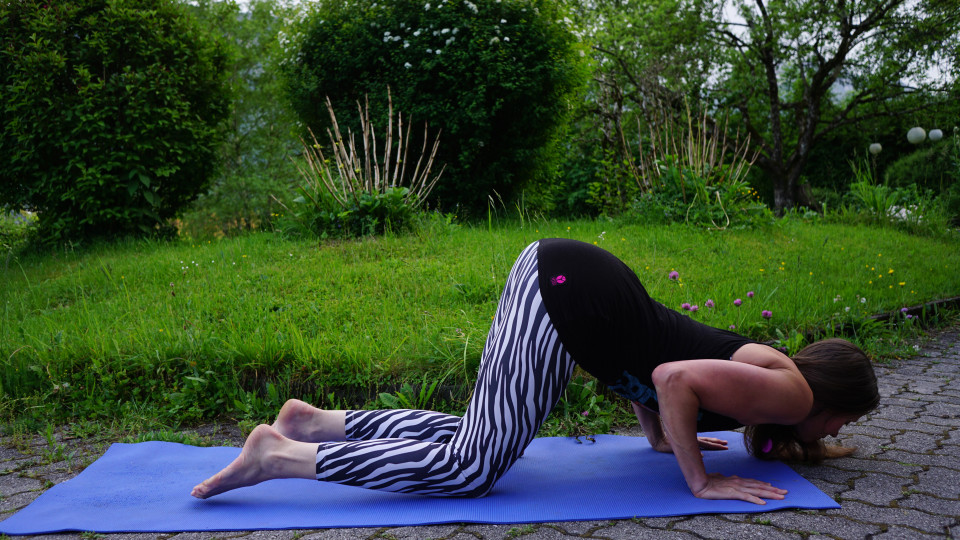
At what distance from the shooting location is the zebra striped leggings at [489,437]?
2359 mm

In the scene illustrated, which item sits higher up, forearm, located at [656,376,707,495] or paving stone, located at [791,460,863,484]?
forearm, located at [656,376,707,495]

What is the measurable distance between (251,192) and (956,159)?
51.8 ft

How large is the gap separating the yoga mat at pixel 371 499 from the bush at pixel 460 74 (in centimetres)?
590

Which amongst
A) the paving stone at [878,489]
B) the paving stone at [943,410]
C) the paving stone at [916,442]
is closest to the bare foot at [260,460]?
the paving stone at [878,489]

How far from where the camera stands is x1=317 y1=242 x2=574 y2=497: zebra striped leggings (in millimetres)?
2359

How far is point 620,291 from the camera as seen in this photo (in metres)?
2.35

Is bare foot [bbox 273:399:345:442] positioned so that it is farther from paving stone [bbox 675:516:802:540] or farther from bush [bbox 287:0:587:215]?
bush [bbox 287:0:587:215]

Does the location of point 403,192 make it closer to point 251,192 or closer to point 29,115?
point 29,115

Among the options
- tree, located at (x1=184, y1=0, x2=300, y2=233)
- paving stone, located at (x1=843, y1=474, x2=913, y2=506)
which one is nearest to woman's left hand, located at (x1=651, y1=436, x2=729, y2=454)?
paving stone, located at (x1=843, y1=474, x2=913, y2=506)

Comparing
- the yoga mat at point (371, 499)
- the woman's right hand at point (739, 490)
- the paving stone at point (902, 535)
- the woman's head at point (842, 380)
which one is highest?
the woman's head at point (842, 380)

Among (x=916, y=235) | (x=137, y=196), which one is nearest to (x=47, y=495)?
(x=137, y=196)

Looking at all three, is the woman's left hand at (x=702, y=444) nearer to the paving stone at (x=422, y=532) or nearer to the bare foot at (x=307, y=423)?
the paving stone at (x=422, y=532)

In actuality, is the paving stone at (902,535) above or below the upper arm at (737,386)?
below

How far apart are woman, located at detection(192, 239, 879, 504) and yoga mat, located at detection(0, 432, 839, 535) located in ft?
0.31
